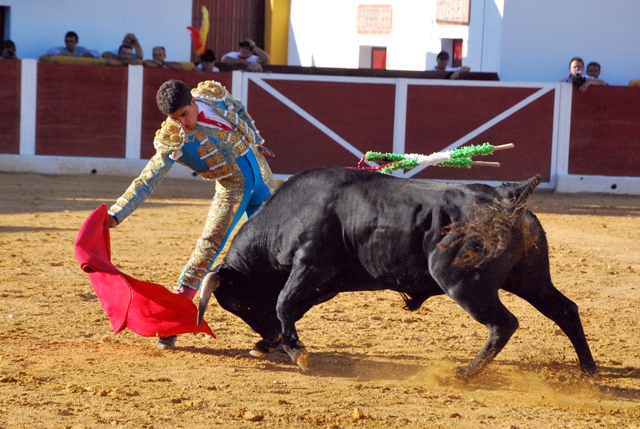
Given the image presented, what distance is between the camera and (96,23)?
13016 millimetres

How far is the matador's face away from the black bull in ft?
1.46

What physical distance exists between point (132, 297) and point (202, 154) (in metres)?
0.66

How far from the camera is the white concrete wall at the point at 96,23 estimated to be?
12672 mm

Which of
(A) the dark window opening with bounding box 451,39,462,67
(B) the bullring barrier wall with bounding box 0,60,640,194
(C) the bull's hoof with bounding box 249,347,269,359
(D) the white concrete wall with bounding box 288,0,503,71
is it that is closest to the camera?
(C) the bull's hoof with bounding box 249,347,269,359

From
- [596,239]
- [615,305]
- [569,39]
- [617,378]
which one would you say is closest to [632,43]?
[569,39]

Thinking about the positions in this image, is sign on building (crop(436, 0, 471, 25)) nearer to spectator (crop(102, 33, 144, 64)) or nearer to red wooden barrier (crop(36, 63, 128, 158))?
spectator (crop(102, 33, 144, 64))

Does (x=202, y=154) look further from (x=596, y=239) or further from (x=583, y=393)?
(x=596, y=239)

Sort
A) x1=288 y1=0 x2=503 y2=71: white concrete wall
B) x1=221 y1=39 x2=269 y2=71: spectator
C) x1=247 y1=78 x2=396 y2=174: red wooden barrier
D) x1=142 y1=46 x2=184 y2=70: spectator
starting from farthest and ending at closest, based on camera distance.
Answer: x1=288 y1=0 x2=503 y2=71: white concrete wall
x1=221 y1=39 x2=269 y2=71: spectator
x1=142 y1=46 x2=184 y2=70: spectator
x1=247 y1=78 x2=396 y2=174: red wooden barrier

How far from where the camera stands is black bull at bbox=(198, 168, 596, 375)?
332cm

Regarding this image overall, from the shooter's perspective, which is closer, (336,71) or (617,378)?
(617,378)

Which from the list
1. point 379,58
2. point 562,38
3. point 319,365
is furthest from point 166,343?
point 379,58

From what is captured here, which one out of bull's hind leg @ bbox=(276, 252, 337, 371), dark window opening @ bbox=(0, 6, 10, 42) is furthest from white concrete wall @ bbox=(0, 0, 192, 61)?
bull's hind leg @ bbox=(276, 252, 337, 371)

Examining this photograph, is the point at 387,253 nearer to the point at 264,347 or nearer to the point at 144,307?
the point at 264,347

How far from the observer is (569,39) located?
12711 mm
